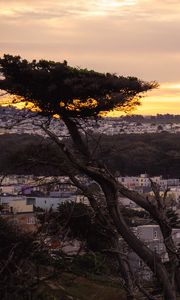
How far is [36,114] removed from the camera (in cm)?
825

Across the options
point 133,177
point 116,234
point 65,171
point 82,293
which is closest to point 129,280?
point 116,234

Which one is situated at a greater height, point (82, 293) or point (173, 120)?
point (173, 120)

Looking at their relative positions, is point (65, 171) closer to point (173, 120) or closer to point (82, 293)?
point (82, 293)

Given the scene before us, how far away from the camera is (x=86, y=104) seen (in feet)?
26.8

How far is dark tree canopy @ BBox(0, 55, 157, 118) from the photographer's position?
8.02 metres

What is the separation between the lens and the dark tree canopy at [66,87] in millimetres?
8023

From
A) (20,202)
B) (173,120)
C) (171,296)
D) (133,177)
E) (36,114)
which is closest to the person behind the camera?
(171,296)

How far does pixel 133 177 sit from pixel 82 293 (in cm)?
4695

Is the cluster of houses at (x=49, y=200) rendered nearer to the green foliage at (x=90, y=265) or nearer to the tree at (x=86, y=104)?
the tree at (x=86, y=104)

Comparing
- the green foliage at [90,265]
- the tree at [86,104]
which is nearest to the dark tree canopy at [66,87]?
the tree at [86,104]

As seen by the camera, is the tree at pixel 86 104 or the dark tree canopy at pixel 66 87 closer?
the tree at pixel 86 104

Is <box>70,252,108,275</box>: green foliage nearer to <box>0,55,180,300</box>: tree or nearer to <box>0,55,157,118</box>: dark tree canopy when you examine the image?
<box>0,55,180,300</box>: tree

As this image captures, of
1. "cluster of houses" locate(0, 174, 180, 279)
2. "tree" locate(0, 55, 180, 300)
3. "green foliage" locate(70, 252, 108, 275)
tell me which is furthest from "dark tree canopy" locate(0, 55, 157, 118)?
"green foliage" locate(70, 252, 108, 275)

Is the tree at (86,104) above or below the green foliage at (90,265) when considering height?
above
